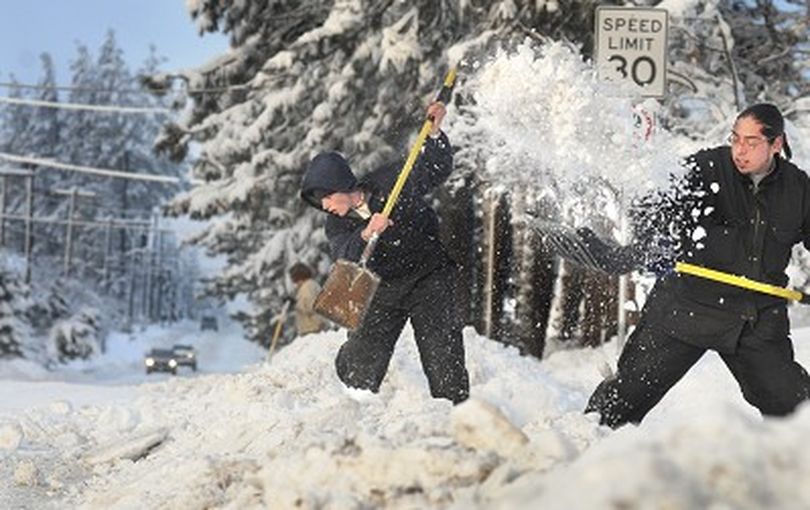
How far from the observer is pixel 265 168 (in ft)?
60.3

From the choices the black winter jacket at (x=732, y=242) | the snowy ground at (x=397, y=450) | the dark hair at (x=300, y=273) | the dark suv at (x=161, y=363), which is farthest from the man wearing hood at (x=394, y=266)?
the dark suv at (x=161, y=363)

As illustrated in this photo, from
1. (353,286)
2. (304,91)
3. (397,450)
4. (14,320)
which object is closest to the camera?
(397,450)

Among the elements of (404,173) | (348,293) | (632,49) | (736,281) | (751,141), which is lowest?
(348,293)

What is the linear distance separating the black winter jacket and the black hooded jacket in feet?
4.81

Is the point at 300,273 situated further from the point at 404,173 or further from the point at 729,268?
the point at 729,268

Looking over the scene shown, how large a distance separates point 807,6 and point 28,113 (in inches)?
2620

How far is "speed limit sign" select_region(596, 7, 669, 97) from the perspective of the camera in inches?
364

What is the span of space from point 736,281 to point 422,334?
5.65ft

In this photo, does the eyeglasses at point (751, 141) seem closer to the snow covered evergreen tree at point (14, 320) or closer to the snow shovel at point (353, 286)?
the snow shovel at point (353, 286)

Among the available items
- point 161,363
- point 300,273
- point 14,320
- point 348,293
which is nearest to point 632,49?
point 348,293

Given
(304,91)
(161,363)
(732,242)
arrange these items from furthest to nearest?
(161,363), (304,91), (732,242)

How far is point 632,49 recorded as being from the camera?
30.5 feet

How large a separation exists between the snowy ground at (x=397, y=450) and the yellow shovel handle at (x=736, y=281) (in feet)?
1.80

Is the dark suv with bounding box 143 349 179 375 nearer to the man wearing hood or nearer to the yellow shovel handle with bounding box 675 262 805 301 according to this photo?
the man wearing hood
